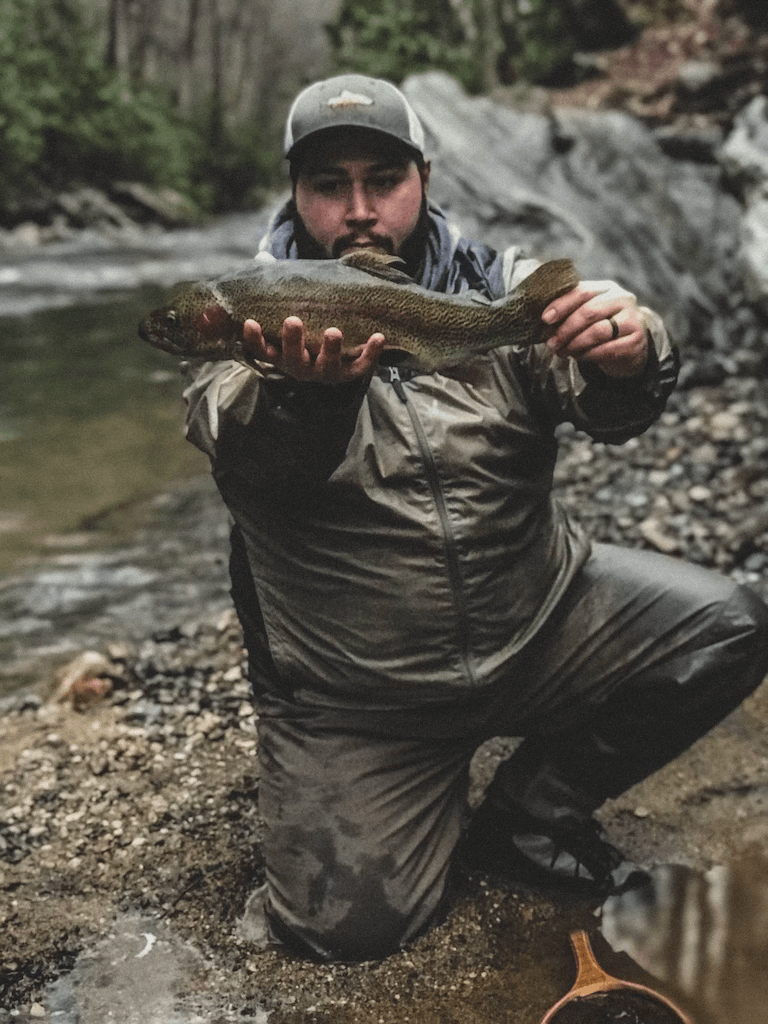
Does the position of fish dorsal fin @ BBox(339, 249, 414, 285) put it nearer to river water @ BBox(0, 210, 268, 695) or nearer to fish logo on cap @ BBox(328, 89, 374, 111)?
fish logo on cap @ BBox(328, 89, 374, 111)

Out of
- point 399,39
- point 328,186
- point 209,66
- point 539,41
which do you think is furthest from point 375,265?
point 209,66

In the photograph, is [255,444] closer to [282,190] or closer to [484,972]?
[484,972]

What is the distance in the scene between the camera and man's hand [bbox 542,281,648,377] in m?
2.36

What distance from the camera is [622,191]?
9.41 metres

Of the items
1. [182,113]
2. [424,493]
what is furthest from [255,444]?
[182,113]

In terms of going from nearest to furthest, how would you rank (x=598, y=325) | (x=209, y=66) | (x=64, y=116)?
(x=598, y=325), (x=64, y=116), (x=209, y=66)

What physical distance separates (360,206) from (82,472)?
15.9ft

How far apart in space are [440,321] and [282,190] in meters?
29.2

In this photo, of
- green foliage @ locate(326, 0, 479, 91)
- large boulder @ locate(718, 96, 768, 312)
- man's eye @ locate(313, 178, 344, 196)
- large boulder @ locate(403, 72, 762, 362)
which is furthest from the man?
green foliage @ locate(326, 0, 479, 91)

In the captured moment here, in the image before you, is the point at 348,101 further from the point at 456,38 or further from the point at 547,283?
the point at 456,38

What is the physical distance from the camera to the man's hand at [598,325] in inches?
93.0

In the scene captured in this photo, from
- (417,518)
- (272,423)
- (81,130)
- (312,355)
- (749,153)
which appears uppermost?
(312,355)

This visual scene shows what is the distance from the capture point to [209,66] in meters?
35.2

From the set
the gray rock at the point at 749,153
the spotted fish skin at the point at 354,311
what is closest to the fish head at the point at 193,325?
the spotted fish skin at the point at 354,311
